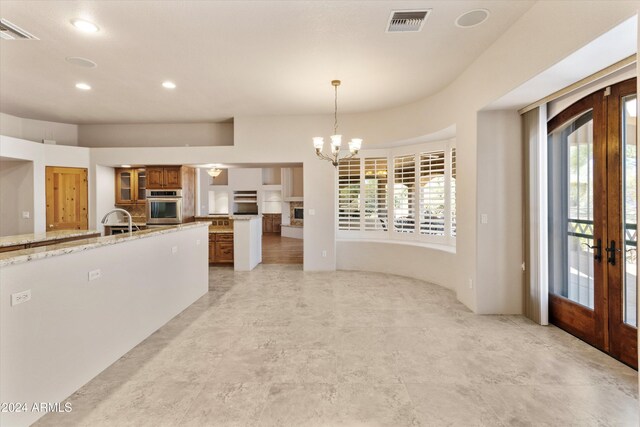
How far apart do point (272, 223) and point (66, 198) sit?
321 inches

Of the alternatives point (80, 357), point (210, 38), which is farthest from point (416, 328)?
point (210, 38)

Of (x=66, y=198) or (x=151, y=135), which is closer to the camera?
(x=66, y=198)

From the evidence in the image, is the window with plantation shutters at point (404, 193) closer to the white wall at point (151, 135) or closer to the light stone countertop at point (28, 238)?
the white wall at point (151, 135)

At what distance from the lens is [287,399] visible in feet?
6.97

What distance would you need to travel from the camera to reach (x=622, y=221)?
2621mm

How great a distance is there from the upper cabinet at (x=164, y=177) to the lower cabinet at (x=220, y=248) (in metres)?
1.38

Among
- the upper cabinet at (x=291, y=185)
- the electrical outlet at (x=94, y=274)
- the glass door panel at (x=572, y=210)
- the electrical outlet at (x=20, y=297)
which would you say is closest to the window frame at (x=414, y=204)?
the glass door panel at (x=572, y=210)

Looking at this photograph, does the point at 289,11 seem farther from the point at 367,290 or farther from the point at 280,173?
the point at 280,173

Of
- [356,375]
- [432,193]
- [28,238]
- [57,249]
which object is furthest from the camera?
[432,193]

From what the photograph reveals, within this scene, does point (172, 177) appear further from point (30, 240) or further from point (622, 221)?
point (622, 221)

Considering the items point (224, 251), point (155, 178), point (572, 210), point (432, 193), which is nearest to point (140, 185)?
point (155, 178)

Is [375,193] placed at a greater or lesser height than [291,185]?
lesser

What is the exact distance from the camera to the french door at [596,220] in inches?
102

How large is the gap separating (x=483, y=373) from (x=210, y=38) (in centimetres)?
409
